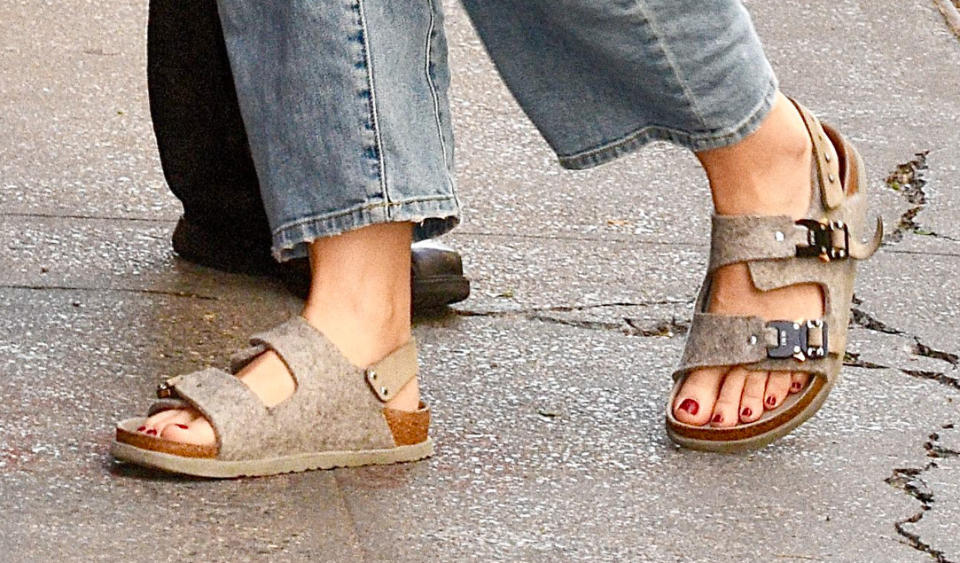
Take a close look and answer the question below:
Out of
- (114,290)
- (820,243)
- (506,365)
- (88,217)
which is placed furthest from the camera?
(88,217)

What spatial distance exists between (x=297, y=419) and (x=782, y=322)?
1.97 feet

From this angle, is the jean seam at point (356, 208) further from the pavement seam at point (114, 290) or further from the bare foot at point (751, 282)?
the pavement seam at point (114, 290)

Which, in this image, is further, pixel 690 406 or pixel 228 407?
pixel 690 406

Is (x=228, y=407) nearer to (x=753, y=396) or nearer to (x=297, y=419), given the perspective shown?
(x=297, y=419)

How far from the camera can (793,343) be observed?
1.97m

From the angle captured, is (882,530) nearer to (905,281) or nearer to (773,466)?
(773,466)

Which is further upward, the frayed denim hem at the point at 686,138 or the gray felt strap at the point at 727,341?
the frayed denim hem at the point at 686,138

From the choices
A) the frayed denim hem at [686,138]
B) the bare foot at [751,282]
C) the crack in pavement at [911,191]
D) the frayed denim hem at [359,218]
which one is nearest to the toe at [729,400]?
the bare foot at [751,282]

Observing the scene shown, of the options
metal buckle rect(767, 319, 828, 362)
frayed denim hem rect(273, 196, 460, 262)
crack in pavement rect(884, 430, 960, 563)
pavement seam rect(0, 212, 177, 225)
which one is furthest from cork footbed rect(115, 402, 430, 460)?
pavement seam rect(0, 212, 177, 225)

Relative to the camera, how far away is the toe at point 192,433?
1.76 meters

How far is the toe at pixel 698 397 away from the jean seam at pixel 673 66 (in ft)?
1.08

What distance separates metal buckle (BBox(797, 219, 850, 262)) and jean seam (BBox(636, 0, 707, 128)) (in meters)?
0.22

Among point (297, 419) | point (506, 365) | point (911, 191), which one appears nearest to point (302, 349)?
point (297, 419)

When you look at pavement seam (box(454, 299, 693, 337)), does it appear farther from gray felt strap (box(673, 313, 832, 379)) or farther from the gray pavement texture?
gray felt strap (box(673, 313, 832, 379))
